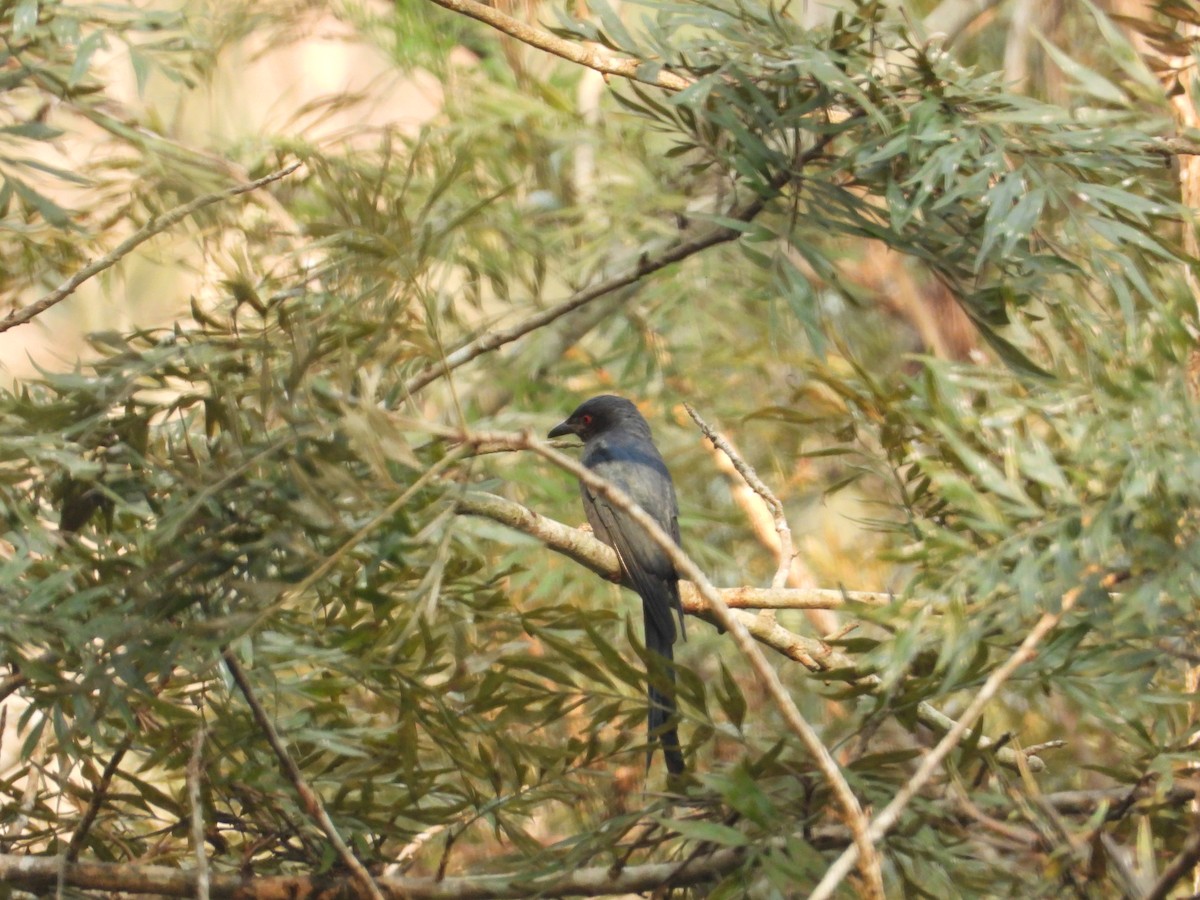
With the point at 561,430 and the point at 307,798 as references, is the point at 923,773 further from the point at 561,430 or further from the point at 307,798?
the point at 561,430

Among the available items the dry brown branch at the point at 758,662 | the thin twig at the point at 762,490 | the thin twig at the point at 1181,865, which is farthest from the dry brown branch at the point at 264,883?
the thin twig at the point at 762,490

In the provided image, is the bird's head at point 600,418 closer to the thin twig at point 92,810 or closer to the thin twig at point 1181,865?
the thin twig at point 92,810

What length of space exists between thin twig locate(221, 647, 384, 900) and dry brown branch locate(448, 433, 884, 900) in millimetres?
595

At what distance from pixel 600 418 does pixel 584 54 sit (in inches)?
92.3

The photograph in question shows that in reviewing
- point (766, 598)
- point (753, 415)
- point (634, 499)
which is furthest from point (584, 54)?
point (634, 499)

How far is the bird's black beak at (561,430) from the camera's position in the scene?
15.0 feet

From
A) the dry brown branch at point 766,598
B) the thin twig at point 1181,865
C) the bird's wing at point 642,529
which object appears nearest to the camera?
the thin twig at point 1181,865

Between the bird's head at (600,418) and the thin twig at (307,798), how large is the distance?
269cm

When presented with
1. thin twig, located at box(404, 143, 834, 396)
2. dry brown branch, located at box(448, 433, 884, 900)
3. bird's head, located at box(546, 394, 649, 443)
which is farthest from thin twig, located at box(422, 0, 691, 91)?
bird's head, located at box(546, 394, 649, 443)

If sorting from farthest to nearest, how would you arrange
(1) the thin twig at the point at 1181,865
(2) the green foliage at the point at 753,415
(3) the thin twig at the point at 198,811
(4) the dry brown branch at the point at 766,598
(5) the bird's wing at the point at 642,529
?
(5) the bird's wing at the point at 642,529 < (4) the dry brown branch at the point at 766,598 < (3) the thin twig at the point at 198,811 < (2) the green foliage at the point at 753,415 < (1) the thin twig at the point at 1181,865

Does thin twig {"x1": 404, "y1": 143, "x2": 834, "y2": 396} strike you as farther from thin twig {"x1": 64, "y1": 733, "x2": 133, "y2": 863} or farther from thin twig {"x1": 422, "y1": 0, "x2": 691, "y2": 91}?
thin twig {"x1": 64, "y1": 733, "x2": 133, "y2": 863}

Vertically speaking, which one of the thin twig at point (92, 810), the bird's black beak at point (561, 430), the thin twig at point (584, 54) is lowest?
the bird's black beak at point (561, 430)

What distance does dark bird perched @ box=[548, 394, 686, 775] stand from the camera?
3.62 metres

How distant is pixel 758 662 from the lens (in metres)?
1.38
